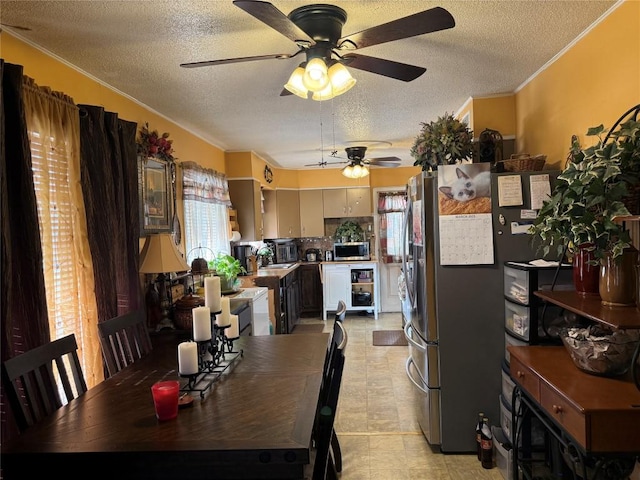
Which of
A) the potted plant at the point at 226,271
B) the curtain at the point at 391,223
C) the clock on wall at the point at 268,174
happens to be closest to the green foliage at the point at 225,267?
the potted plant at the point at 226,271

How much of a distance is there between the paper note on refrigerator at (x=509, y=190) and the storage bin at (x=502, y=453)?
1.39 metres

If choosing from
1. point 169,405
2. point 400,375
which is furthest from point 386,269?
point 169,405

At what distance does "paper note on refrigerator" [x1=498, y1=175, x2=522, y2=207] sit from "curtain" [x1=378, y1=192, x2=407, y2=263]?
4.06m

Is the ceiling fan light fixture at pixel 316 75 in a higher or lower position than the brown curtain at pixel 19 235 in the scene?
higher

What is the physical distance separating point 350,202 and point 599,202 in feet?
17.0

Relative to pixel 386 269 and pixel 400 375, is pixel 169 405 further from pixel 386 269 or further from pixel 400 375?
pixel 386 269

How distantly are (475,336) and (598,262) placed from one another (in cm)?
106

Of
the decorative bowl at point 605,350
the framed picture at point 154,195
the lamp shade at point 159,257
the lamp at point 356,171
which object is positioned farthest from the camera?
the lamp at point 356,171

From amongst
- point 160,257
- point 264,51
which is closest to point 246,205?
point 160,257

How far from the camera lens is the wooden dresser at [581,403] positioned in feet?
4.62

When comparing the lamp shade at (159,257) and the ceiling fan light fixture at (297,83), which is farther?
the lamp shade at (159,257)

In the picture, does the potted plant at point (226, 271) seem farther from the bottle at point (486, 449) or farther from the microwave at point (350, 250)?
the microwave at point (350, 250)

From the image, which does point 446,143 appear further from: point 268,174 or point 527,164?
point 268,174

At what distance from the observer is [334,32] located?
1.88 meters
